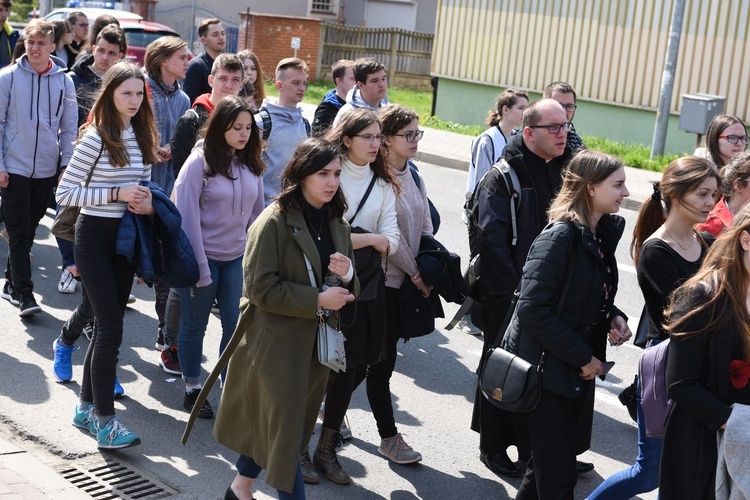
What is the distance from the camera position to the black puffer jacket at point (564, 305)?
4148 millimetres

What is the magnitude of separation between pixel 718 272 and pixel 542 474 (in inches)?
47.9

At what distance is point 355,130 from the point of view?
5086 mm

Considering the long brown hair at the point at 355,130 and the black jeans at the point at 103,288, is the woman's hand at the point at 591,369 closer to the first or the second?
the long brown hair at the point at 355,130

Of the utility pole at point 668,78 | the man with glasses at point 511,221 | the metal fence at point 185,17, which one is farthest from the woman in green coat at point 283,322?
the metal fence at point 185,17

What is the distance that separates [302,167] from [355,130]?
0.77 metres

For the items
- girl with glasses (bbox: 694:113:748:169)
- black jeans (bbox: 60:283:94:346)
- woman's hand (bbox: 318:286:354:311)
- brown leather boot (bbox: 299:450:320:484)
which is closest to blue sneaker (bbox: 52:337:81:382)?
black jeans (bbox: 60:283:94:346)

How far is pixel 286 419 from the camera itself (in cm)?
429

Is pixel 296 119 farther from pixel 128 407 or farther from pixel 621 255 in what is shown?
pixel 621 255

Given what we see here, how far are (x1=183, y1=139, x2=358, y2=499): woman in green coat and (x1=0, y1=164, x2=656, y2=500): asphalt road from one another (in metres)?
0.72

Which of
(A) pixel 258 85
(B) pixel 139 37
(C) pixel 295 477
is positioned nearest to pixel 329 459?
(C) pixel 295 477

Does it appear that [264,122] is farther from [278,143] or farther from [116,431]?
[116,431]

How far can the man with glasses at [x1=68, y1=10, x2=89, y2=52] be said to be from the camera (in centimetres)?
1034

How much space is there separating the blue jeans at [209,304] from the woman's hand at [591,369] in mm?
2330

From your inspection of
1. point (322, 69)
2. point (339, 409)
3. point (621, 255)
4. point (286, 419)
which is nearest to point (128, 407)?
point (339, 409)
